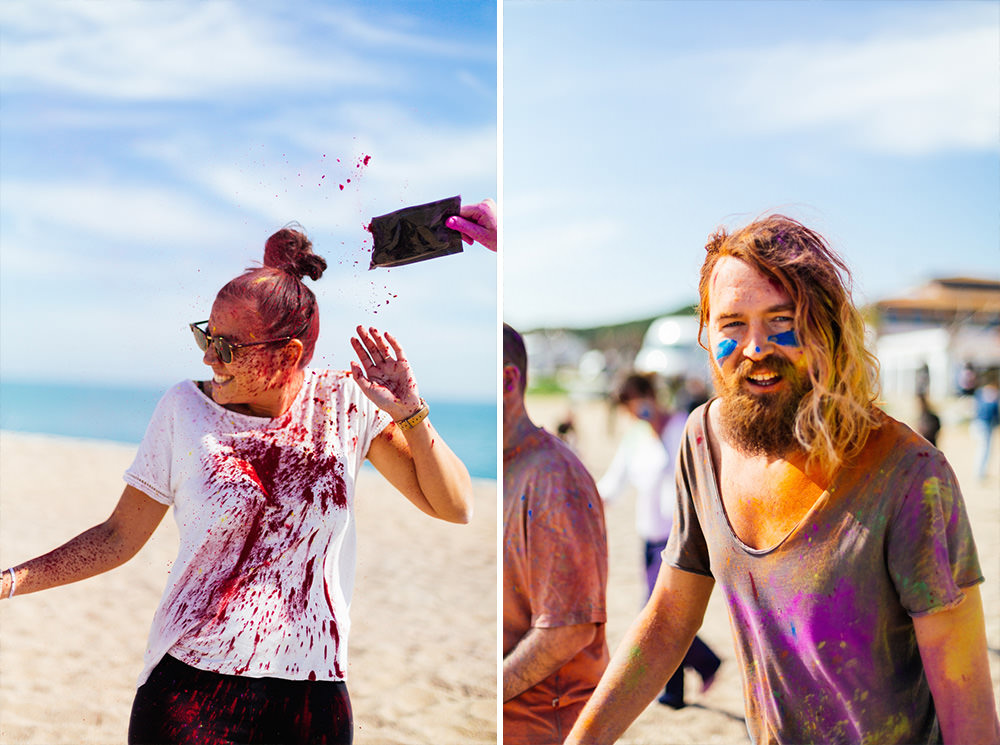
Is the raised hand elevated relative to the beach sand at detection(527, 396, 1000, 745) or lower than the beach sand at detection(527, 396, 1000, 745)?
elevated

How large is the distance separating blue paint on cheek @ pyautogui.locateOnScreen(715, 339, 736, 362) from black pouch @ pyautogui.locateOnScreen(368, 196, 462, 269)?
0.70 meters

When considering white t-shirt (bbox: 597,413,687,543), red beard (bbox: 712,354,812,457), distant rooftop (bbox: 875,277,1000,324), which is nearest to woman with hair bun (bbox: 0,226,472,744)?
red beard (bbox: 712,354,812,457)

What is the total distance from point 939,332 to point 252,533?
38.6ft

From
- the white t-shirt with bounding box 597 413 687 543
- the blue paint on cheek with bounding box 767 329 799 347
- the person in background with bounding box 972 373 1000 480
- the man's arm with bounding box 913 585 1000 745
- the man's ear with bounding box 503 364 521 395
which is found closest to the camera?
the man's arm with bounding box 913 585 1000 745

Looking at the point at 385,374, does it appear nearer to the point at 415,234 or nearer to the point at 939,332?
the point at 415,234

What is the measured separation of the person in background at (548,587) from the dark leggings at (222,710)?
0.44 meters

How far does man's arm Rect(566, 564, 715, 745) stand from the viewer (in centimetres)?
166

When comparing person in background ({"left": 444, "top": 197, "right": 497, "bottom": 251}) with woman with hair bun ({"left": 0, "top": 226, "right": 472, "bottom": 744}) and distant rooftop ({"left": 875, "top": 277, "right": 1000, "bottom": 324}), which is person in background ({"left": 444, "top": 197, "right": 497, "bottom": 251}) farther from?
distant rooftop ({"left": 875, "top": 277, "right": 1000, "bottom": 324})

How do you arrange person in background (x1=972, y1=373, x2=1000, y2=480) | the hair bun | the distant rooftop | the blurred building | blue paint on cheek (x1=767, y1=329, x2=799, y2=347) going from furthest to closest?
person in background (x1=972, y1=373, x2=1000, y2=480) < the distant rooftop < the blurred building < the hair bun < blue paint on cheek (x1=767, y1=329, x2=799, y2=347)

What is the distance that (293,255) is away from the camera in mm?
2008

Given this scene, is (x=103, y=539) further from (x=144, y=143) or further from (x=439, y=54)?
(x=439, y=54)

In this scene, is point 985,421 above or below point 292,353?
above

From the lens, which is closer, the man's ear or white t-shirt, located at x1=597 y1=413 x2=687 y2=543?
the man's ear

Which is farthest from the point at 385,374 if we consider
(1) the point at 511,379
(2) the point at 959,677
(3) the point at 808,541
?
(2) the point at 959,677
